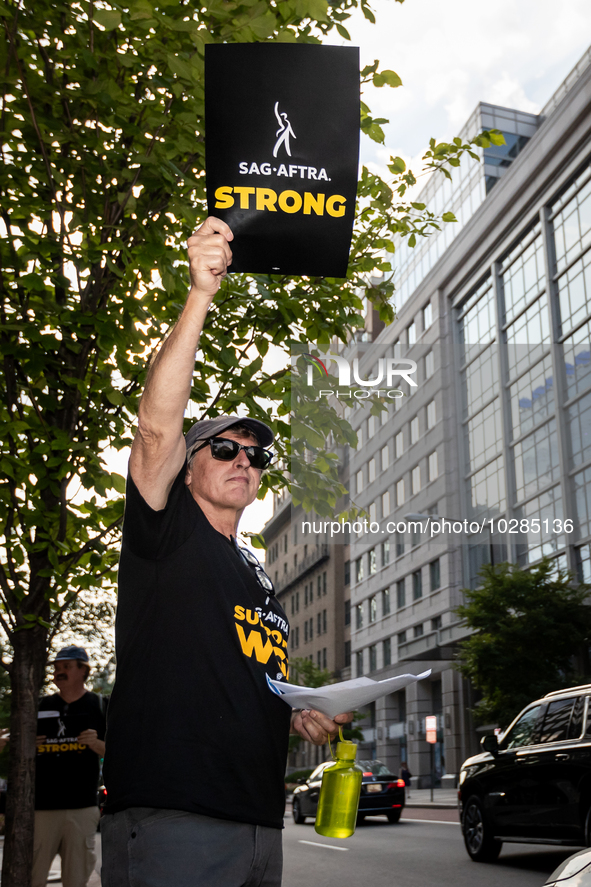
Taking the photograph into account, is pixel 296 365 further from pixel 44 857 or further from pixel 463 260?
pixel 463 260

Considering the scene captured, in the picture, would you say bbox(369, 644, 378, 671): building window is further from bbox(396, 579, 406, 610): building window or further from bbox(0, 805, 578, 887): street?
bbox(0, 805, 578, 887): street

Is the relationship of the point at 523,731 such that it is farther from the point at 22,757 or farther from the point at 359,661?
the point at 359,661

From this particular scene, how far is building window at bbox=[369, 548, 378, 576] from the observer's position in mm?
56812

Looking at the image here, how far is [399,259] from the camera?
58.6m

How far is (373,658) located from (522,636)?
30574mm

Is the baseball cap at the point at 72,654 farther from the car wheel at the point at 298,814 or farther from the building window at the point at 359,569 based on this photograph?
the building window at the point at 359,569

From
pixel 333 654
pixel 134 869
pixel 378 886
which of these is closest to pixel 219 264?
pixel 134 869

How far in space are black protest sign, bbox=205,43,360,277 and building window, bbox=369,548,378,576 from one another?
2144 inches

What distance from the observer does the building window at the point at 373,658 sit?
5550 cm

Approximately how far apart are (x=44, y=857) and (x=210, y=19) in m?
5.51

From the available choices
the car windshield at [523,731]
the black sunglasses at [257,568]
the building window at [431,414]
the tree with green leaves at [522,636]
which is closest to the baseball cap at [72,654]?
the black sunglasses at [257,568]

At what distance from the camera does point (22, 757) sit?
562 cm

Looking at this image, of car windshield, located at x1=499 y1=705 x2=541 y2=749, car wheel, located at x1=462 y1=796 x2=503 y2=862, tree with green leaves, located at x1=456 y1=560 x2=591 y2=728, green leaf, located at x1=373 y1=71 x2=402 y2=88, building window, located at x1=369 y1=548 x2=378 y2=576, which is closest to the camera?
green leaf, located at x1=373 y1=71 x2=402 y2=88

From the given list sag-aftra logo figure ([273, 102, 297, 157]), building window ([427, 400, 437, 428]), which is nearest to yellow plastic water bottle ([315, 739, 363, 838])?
sag-aftra logo figure ([273, 102, 297, 157])
